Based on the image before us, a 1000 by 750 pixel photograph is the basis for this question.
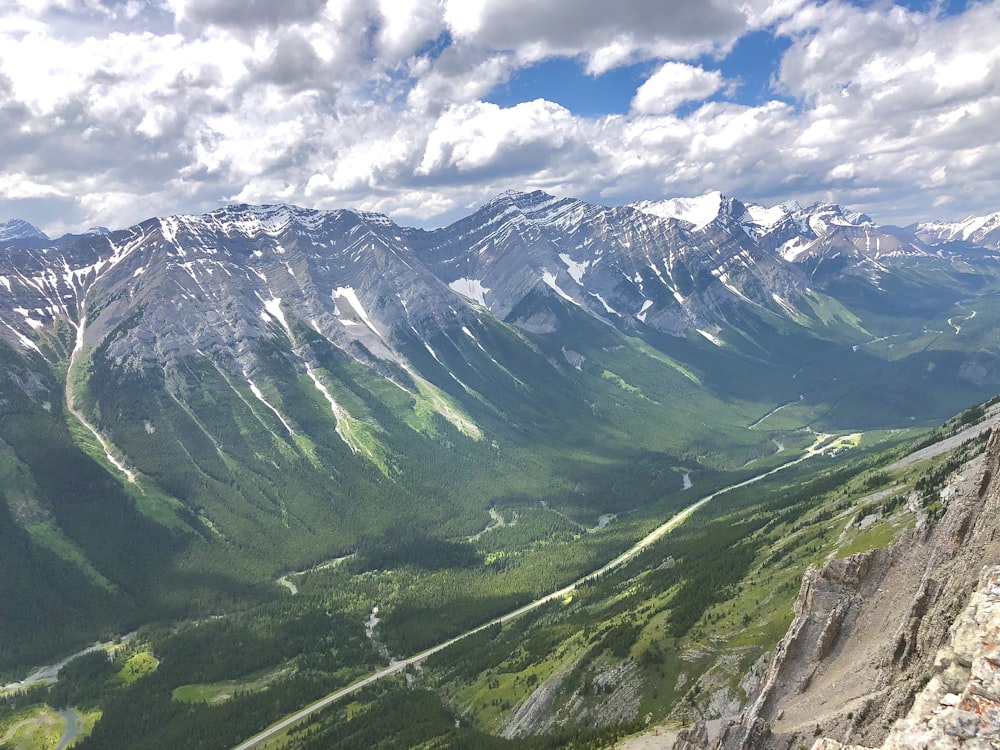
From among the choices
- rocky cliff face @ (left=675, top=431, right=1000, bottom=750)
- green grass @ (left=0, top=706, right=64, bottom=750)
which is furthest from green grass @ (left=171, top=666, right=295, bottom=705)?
rocky cliff face @ (left=675, top=431, right=1000, bottom=750)

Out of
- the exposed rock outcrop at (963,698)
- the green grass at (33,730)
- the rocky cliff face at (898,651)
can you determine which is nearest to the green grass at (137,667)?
the green grass at (33,730)

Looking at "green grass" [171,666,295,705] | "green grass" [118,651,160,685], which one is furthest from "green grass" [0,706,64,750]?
"green grass" [171,666,295,705]

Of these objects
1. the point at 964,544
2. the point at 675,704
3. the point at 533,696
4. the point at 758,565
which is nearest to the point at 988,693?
the point at 964,544

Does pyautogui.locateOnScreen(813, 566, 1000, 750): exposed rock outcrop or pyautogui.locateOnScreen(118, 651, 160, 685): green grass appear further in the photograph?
pyautogui.locateOnScreen(118, 651, 160, 685): green grass

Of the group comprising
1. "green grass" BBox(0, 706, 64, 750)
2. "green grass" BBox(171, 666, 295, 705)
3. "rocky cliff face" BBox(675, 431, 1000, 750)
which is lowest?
"green grass" BBox(171, 666, 295, 705)

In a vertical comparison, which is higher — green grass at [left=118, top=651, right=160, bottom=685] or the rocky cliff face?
the rocky cliff face

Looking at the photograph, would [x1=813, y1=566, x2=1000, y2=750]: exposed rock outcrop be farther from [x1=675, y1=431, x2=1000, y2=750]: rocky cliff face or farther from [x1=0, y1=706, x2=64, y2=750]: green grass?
[x1=0, y1=706, x2=64, y2=750]: green grass

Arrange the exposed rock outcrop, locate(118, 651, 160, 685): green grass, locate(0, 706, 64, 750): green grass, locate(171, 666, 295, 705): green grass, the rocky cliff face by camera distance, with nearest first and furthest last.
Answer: the exposed rock outcrop → the rocky cliff face → locate(0, 706, 64, 750): green grass → locate(171, 666, 295, 705): green grass → locate(118, 651, 160, 685): green grass

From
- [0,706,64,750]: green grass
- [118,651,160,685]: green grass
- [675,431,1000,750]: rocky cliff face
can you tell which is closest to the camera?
[675,431,1000,750]: rocky cliff face

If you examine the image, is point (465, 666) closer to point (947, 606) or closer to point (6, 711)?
point (6, 711)

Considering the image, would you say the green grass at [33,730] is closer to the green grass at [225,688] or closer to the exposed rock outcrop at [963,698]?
the green grass at [225,688]
